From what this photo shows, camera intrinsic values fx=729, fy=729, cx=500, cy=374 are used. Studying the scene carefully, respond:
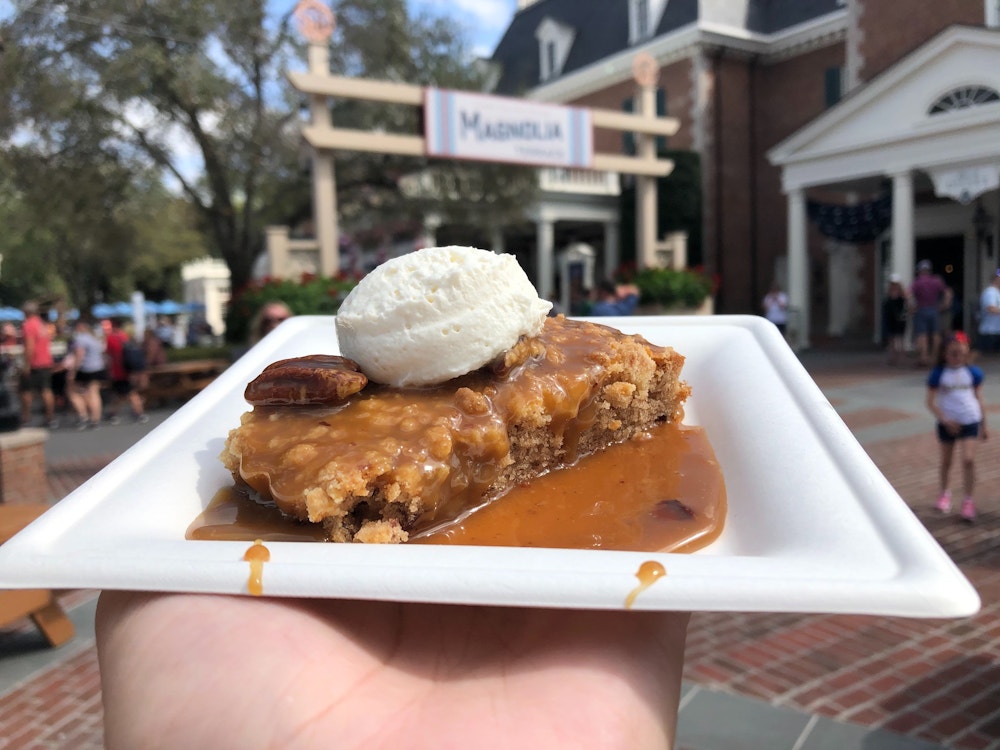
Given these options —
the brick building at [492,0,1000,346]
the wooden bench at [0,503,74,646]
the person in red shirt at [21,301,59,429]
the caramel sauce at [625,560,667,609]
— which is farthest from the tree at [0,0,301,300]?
the caramel sauce at [625,560,667,609]

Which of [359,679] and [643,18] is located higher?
[643,18]

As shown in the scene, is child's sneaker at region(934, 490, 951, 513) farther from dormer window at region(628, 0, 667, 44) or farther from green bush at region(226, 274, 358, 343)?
dormer window at region(628, 0, 667, 44)

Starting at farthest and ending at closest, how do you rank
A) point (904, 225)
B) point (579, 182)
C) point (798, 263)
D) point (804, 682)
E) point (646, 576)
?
point (579, 182) → point (798, 263) → point (904, 225) → point (804, 682) → point (646, 576)

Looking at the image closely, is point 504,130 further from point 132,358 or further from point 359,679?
point 359,679

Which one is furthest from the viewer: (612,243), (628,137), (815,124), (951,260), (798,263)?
(628,137)

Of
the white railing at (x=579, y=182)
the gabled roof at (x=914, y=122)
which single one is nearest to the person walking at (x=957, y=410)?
the gabled roof at (x=914, y=122)

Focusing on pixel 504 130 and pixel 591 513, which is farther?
pixel 504 130

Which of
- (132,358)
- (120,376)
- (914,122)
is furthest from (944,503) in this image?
(914,122)
